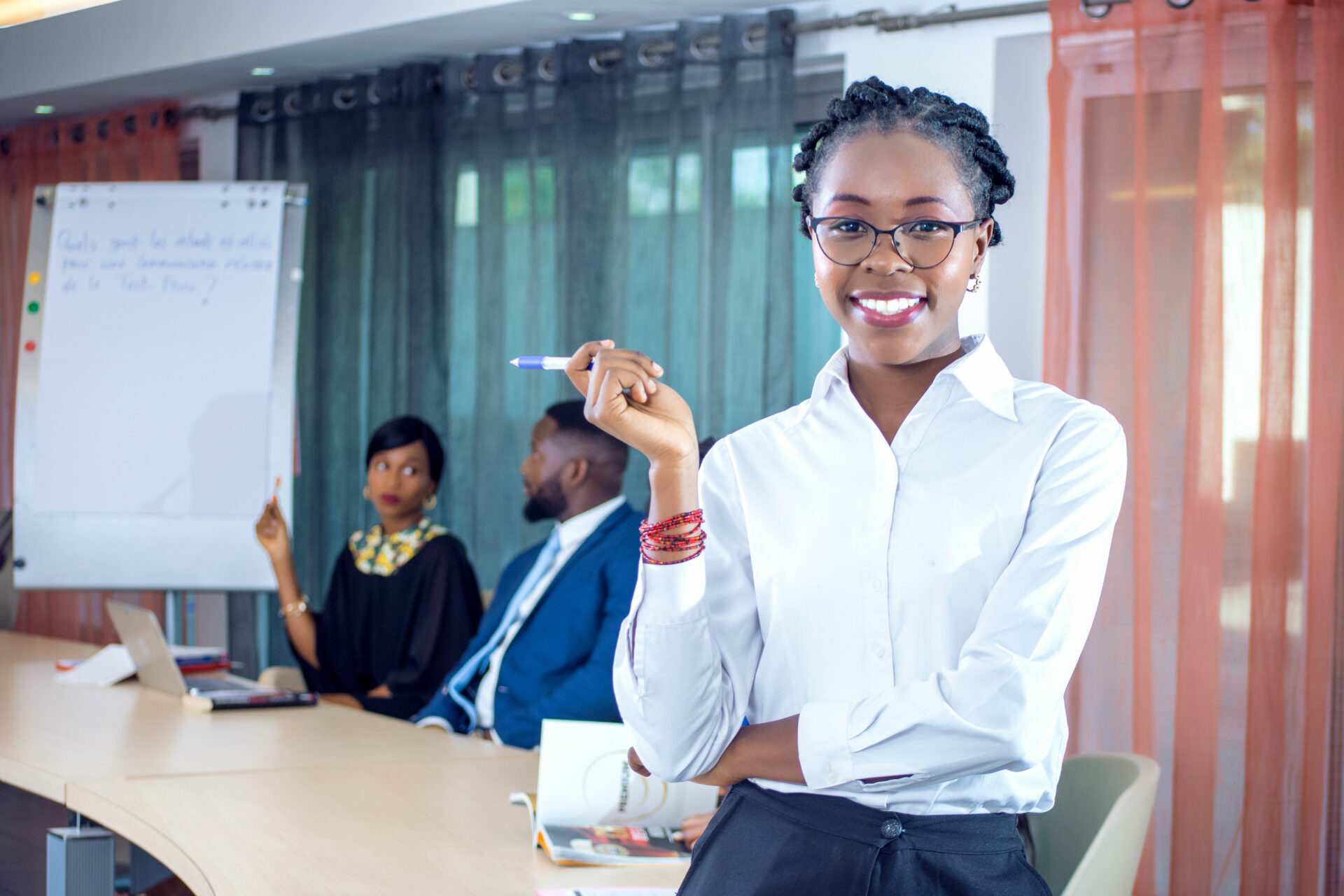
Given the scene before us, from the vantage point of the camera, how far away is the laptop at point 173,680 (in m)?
2.56

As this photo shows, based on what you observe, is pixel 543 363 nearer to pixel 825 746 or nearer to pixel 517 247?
pixel 825 746

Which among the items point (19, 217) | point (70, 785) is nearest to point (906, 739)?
point (70, 785)

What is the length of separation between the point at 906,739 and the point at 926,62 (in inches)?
93.0

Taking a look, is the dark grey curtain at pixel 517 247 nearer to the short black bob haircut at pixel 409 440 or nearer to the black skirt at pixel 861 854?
the short black bob haircut at pixel 409 440

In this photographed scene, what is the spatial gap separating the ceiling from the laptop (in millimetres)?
1749

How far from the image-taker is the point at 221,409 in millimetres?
3654

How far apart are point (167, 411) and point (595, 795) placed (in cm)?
248

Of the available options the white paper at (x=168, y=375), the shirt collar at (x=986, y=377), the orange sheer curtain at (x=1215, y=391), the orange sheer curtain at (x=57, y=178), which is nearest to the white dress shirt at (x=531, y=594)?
the orange sheer curtain at (x=1215, y=391)

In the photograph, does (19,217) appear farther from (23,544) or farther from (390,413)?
(390,413)

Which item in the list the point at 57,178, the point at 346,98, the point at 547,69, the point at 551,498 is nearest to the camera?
the point at 551,498

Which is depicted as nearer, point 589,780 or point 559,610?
point 589,780

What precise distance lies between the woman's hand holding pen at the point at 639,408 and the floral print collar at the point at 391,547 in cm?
225

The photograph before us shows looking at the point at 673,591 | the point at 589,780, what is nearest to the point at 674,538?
the point at 673,591

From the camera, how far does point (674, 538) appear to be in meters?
1.05
